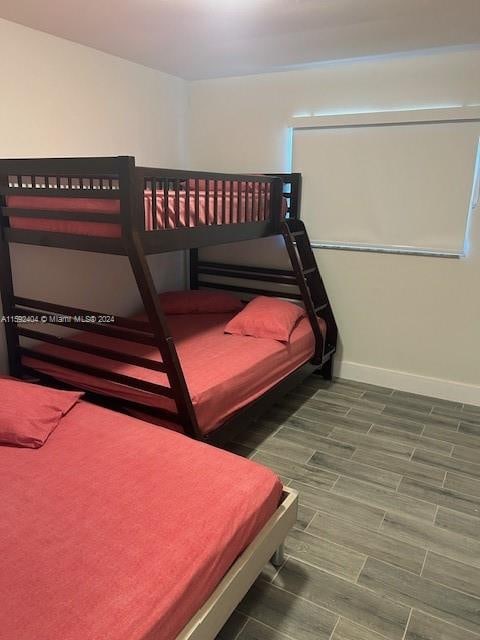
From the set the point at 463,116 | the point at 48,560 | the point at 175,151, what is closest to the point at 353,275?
the point at 463,116

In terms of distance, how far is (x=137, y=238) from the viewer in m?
1.99

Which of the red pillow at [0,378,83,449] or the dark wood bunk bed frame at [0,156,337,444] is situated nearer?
the red pillow at [0,378,83,449]

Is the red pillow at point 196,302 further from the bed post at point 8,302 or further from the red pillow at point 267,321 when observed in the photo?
the bed post at point 8,302

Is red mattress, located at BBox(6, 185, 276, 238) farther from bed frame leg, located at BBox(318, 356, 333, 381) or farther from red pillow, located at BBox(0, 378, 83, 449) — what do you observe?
bed frame leg, located at BBox(318, 356, 333, 381)

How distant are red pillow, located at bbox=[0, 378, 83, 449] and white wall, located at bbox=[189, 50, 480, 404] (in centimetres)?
225

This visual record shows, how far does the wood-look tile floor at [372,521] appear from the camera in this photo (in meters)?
1.65

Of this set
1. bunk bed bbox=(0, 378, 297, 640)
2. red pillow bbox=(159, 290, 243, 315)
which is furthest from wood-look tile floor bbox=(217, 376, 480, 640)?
red pillow bbox=(159, 290, 243, 315)

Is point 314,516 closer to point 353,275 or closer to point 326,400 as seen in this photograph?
point 326,400

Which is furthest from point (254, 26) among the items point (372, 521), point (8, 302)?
point (372, 521)

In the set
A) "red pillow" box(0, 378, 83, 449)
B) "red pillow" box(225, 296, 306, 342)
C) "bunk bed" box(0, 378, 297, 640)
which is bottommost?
"bunk bed" box(0, 378, 297, 640)

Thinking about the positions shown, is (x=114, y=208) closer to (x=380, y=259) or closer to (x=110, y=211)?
(x=110, y=211)

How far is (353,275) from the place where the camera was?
3.55m

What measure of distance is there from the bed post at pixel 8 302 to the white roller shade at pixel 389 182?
2142 mm

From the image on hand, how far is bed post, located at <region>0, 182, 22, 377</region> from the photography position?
8.29 feet
